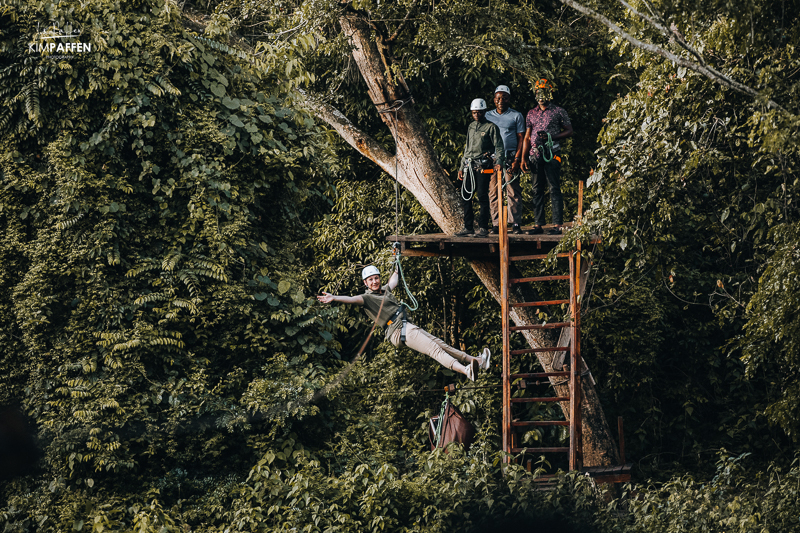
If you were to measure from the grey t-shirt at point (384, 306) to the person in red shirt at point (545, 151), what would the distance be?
6.12 feet

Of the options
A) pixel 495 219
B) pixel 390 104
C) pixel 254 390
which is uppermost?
pixel 390 104

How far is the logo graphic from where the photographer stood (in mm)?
9156

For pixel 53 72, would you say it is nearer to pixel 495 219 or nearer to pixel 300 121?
pixel 300 121

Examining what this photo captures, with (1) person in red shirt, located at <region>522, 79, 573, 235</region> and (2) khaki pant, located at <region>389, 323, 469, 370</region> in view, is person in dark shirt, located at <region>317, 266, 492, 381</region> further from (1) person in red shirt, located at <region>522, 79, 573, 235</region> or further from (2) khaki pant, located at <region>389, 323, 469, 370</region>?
(1) person in red shirt, located at <region>522, 79, 573, 235</region>

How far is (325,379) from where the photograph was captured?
969 centimetres

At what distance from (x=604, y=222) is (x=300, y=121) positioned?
4075 mm

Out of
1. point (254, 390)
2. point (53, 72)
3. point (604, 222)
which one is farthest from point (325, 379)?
point (53, 72)

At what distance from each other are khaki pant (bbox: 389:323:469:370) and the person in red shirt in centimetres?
171

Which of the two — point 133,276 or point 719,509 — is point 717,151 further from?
point 133,276

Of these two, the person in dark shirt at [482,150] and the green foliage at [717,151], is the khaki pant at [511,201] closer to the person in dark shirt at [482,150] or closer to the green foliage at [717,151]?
the person in dark shirt at [482,150]

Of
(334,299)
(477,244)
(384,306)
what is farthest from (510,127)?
(334,299)

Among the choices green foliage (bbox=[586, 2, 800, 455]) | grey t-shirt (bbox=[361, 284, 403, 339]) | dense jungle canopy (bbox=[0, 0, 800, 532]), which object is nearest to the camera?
green foliage (bbox=[586, 2, 800, 455])

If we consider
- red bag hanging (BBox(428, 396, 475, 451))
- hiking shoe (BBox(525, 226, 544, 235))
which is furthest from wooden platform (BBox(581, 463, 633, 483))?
hiking shoe (BBox(525, 226, 544, 235))

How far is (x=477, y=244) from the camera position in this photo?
10.8 meters
